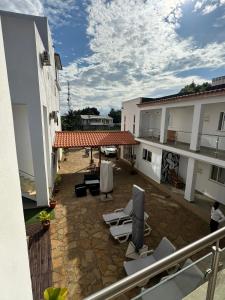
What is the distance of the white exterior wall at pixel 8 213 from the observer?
5.42ft

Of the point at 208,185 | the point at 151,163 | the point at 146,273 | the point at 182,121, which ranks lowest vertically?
the point at 208,185

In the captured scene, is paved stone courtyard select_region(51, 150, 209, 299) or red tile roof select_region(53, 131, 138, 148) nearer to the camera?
paved stone courtyard select_region(51, 150, 209, 299)

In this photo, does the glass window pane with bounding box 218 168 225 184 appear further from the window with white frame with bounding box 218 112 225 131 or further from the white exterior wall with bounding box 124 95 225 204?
the window with white frame with bounding box 218 112 225 131

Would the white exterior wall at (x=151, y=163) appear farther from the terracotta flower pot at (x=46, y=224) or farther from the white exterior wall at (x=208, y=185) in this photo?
the terracotta flower pot at (x=46, y=224)

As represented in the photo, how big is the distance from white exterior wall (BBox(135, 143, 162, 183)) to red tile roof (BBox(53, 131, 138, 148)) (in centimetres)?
136

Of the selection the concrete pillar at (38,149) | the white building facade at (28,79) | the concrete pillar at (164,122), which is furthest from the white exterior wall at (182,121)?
the white building facade at (28,79)

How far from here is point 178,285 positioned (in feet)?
8.76

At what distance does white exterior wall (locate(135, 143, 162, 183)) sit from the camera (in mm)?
16469

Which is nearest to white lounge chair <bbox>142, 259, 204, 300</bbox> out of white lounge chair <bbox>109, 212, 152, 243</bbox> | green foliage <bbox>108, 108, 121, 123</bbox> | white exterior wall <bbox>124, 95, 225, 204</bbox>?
white lounge chair <bbox>109, 212, 152, 243</bbox>

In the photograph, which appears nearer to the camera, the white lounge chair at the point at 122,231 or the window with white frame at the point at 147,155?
the white lounge chair at the point at 122,231

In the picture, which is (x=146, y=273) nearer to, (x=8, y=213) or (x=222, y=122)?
(x=8, y=213)

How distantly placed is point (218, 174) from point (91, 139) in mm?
11560

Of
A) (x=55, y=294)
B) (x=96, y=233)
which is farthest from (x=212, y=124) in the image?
(x=55, y=294)

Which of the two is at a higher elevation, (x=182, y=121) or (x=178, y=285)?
(x=182, y=121)
